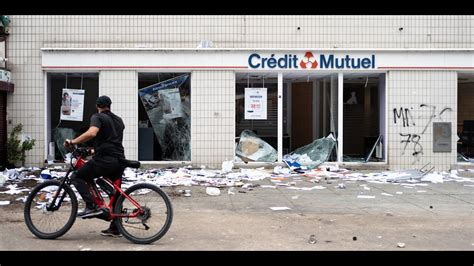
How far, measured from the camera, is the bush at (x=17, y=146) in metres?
13.2

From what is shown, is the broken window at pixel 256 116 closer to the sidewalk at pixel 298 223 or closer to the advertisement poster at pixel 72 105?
the sidewalk at pixel 298 223

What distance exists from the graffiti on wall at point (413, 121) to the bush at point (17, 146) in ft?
Answer: 33.2

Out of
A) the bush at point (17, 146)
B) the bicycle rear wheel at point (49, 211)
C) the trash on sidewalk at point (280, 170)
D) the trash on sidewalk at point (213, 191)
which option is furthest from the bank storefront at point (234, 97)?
the bicycle rear wheel at point (49, 211)

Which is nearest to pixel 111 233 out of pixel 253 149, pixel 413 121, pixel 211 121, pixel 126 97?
pixel 211 121

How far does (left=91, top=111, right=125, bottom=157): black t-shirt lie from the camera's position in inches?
A: 243

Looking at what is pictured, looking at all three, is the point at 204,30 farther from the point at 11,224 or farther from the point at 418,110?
the point at 11,224

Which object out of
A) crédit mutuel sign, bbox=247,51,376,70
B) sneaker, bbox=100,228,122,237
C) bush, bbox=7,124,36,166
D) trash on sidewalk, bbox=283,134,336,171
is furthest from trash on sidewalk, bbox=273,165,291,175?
sneaker, bbox=100,228,122,237

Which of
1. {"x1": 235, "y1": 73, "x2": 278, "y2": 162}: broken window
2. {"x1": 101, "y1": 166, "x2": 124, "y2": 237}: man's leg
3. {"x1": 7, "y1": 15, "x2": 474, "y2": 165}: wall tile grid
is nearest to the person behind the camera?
{"x1": 101, "y1": 166, "x2": 124, "y2": 237}: man's leg

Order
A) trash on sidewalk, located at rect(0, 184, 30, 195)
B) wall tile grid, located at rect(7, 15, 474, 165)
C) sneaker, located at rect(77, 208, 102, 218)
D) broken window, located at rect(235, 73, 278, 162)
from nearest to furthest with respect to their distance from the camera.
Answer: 1. sneaker, located at rect(77, 208, 102, 218)
2. trash on sidewalk, located at rect(0, 184, 30, 195)
3. wall tile grid, located at rect(7, 15, 474, 165)
4. broken window, located at rect(235, 73, 278, 162)

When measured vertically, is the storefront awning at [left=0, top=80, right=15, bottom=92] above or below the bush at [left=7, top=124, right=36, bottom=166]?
above

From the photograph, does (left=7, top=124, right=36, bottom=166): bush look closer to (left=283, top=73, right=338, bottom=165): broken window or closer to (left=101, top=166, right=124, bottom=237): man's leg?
(left=283, top=73, right=338, bottom=165): broken window

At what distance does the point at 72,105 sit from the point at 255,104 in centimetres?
520

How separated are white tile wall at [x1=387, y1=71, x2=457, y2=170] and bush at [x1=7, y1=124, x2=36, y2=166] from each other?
9948 mm

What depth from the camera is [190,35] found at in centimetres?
1402
